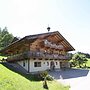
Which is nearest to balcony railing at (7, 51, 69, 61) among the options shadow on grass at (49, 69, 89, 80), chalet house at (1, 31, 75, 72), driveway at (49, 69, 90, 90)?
chalet house at (1, 31, 75, 72)

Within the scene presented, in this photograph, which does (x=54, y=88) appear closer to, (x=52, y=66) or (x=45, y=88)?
(x=45, y=88)

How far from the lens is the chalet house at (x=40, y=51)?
32.6m

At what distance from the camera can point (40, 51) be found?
114ft

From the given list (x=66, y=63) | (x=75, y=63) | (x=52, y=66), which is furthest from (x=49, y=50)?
(x=75, y=63)

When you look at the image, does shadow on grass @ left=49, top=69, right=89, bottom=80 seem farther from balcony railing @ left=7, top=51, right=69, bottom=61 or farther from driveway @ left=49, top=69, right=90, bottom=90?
balcony railing @ left=7, top=51, right=69, bottom=61

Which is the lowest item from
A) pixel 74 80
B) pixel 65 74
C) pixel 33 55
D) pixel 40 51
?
pixel 74 80

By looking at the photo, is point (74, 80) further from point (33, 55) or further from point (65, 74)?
point (33, 55)

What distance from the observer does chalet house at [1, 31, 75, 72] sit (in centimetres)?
3256

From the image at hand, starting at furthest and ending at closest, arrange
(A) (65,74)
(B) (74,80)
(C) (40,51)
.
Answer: (C) (40,51) → (A) (65,74) → (B) (74,80)

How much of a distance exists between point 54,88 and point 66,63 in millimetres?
23752

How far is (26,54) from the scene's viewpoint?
102ft

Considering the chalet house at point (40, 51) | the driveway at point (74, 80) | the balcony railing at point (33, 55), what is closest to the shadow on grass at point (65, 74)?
the driveway at point (74, 80)

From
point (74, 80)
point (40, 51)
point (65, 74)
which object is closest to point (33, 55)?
point (40, 51)

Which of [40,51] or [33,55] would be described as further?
[40,51]
